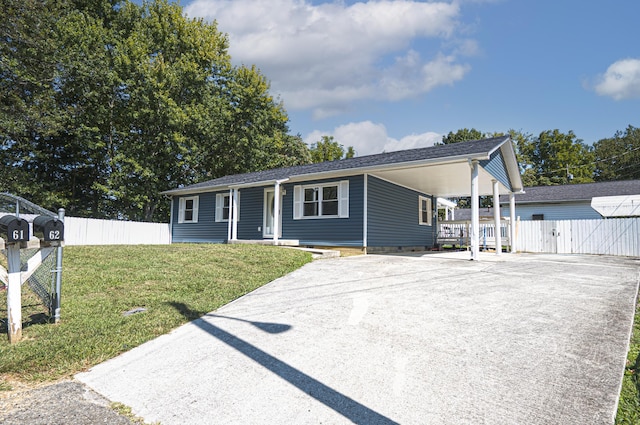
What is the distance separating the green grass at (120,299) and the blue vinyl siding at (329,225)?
2879 mm

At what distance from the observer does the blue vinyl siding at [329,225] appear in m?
12.2

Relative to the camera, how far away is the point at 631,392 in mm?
2754

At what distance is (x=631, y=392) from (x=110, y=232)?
18692 millimetres

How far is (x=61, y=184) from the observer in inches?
840

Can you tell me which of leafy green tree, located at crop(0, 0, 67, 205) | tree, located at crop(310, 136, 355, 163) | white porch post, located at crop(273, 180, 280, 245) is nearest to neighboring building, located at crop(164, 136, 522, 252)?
white porch post, located at crop(273, 180, 280, 245)

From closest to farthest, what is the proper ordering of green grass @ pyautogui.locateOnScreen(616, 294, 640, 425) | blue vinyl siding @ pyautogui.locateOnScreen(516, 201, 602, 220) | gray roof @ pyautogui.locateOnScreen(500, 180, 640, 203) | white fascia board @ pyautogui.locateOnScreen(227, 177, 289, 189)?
green grass @ pyautogui.locateOnScreen(616, 294, 640, 425) → white fascia board @ pyautogui.locateOnScreen(227, 177, 289, 189) → gray roof @ pyautogui.locateOnScreen(500, 180, 640, 203) → blue vinyl siding @ pyautogui.locateOnScreen(516, 201, 602, 220)

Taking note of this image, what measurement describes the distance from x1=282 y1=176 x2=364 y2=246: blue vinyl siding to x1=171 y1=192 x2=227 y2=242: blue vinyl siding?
377 centimetres

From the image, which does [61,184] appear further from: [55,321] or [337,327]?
[337,327]

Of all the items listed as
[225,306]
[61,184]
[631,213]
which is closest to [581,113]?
[631,213]

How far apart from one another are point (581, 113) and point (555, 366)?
3151 centimetres

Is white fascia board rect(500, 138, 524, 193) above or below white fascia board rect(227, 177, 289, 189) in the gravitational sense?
above

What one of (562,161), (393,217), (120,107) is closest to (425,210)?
(393,217)

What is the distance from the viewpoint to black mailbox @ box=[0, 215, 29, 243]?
3947 mm

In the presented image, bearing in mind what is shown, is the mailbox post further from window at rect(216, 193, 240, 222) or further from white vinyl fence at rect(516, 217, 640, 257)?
white vinyl fence at rect(516, 217, 640, 257)
